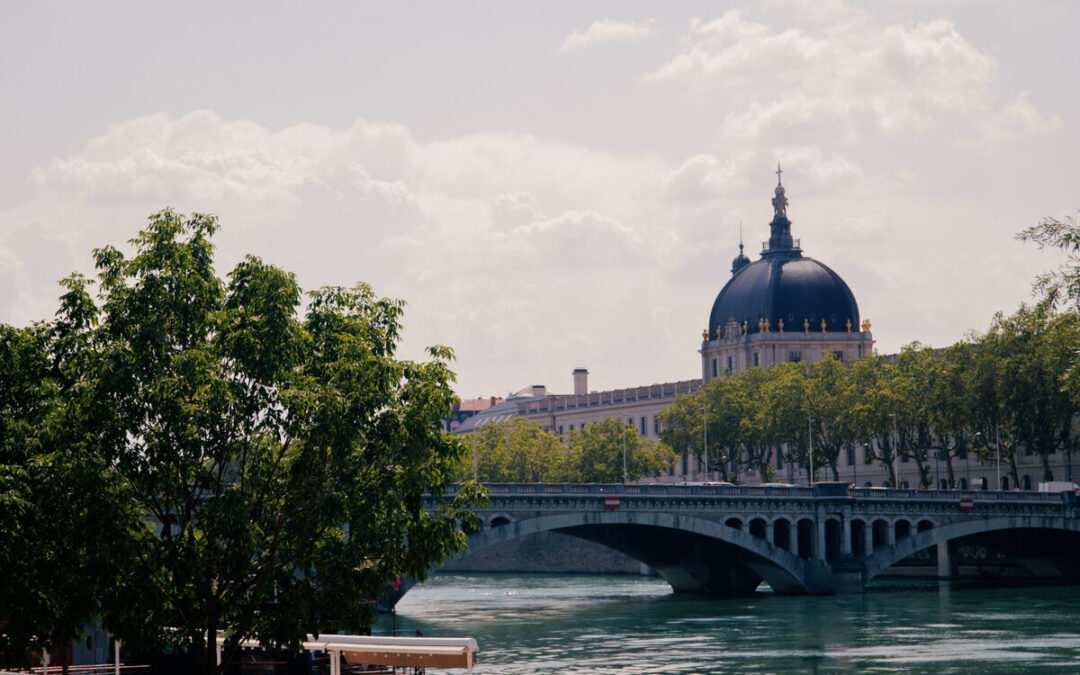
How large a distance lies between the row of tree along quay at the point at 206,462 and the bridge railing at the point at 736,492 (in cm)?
5841

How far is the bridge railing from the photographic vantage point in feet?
336

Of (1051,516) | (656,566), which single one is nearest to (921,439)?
(1051,516)

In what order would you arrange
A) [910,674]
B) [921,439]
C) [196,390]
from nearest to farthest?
1. [196,390]
2. [910,674]
3. [921,439]

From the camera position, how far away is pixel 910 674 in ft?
209

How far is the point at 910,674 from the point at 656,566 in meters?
55.8

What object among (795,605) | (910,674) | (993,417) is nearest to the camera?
(910,674)

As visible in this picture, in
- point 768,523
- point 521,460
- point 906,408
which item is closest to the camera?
point 768,523

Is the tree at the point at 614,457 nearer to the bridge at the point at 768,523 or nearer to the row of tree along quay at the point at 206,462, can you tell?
the bridge at the point at 768,523

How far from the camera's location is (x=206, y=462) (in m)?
36.8

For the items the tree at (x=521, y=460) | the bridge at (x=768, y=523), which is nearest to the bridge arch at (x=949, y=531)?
the bridge at (x=768, y=523)

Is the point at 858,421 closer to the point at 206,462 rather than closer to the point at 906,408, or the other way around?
the point at 906,408

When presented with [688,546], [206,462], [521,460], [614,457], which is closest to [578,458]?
[614,457]

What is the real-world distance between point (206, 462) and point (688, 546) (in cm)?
8202

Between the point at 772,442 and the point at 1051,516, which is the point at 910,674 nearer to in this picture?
the point at 1051,516
